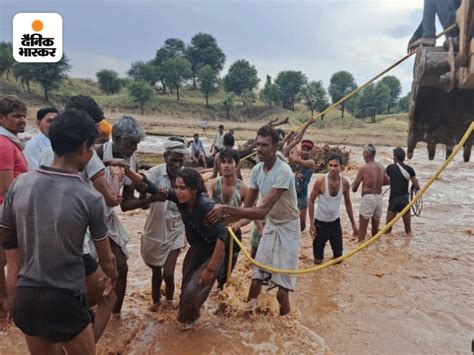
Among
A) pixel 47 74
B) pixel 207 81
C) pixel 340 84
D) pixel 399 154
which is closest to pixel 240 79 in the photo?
pixel 207 81

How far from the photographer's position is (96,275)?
267cm

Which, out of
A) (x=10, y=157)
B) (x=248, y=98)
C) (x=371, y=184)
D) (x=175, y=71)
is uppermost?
(x=175, y=71)

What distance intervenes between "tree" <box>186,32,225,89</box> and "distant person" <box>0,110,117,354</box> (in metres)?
85.2

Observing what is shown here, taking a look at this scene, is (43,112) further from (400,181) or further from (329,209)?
(400,181)

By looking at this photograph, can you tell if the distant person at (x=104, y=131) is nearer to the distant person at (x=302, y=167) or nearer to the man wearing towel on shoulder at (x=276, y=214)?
the man wearing towel on shoulder at (x=276, y=214)

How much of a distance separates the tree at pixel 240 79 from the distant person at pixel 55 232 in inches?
2878

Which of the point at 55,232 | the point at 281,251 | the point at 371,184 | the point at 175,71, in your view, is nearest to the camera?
the point at 55,232

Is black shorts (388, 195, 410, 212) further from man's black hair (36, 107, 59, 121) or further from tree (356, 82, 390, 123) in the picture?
tree (356, 82, 390, 123)

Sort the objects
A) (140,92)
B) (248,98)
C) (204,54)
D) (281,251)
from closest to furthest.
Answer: (281,251)
(140,92)
(248,98)
(204,54)

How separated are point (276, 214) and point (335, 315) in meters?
1.49

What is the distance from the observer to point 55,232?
82.8 inches

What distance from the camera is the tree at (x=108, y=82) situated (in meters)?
72.7

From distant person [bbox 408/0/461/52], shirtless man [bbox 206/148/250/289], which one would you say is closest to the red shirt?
shirtless man [bbox 206/148/250/289]

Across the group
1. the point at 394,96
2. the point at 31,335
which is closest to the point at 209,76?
the point at 394,96
